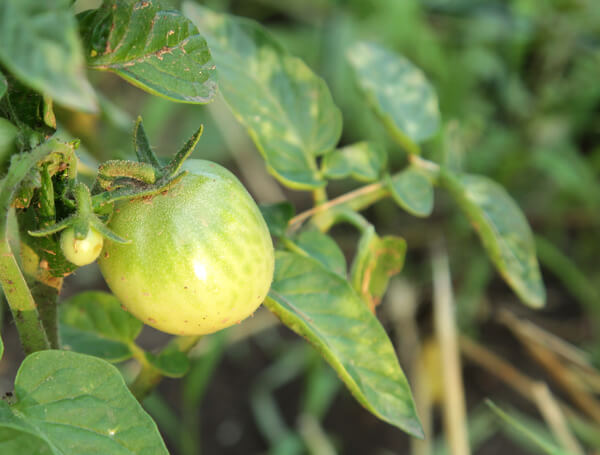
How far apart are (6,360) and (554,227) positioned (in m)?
1.42

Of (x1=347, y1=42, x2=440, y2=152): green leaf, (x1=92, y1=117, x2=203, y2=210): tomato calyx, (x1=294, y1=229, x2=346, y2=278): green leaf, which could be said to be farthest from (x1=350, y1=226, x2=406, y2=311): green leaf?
(x1=92, y1=117, x2=203, y2=210): tomato calyx

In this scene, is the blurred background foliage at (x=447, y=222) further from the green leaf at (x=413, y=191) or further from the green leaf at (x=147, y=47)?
the green leaf at (x=147, y=47)

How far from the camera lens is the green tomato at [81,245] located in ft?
1.33

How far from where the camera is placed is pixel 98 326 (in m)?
0.68

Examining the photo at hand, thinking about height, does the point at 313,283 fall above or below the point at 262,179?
above

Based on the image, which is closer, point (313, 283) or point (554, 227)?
point (313, 283)

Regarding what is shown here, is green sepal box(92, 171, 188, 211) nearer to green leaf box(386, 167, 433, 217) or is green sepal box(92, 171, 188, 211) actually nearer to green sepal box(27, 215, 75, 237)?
green sepal box(27, 215, 75, 237)

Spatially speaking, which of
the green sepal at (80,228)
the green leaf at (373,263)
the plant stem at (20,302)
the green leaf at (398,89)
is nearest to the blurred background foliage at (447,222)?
the green leaf at (398,89)

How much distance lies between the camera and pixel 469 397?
145 centimetres

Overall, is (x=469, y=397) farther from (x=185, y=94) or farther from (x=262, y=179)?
(x=185, y=94)

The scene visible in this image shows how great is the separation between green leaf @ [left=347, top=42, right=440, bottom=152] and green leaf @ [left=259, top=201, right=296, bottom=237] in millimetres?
205

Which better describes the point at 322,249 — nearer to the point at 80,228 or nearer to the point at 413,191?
the point at 413,191

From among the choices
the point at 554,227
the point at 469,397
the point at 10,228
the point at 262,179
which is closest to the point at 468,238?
the point at 554,227

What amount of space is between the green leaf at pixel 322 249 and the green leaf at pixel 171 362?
0.17 metres
